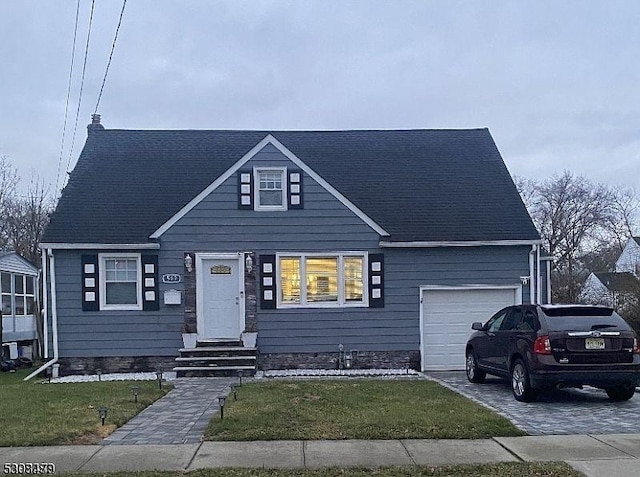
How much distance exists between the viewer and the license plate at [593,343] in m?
9.50

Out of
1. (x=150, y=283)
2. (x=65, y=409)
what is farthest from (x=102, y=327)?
(x=65, y=409)

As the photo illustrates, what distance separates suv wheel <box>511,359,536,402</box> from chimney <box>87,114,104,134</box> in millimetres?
13138

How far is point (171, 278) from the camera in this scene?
48.4ft

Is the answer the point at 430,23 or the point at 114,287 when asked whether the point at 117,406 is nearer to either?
the point at 114,287

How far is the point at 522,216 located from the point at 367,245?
13.1 feet

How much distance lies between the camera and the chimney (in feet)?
58.6

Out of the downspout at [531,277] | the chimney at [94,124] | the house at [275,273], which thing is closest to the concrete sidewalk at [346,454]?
the house at [275,273]

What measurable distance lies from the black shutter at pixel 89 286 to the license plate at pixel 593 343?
1041 cm

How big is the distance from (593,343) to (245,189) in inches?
332

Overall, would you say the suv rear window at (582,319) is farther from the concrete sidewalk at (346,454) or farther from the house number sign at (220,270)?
the house number sign at (220,270)

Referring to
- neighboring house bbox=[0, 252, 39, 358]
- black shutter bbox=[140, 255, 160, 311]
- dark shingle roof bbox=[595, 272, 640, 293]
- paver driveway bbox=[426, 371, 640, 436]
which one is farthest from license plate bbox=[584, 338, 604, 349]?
neighboring house bbox=[0, 252, 39, 358]

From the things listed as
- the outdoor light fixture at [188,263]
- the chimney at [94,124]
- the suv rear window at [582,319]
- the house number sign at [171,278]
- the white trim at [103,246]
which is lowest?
the suv rear window at [582,319]

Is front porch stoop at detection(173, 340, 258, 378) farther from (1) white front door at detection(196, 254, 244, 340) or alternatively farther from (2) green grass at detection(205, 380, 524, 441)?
(2) green grass at detection(205, 380, 524, 441)

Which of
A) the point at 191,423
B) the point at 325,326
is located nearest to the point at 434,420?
the point at 191,423
